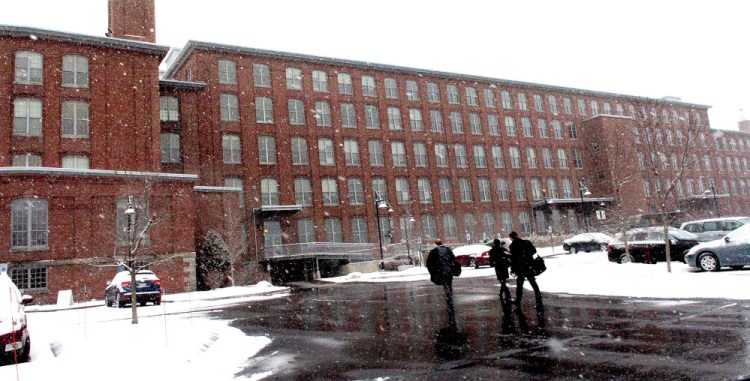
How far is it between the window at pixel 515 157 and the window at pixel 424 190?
11.4 m

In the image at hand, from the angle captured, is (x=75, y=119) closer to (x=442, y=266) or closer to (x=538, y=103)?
(x=442, y=266)

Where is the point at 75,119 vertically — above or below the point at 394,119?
below

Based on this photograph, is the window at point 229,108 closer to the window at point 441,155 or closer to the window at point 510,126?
the window at point 441,155

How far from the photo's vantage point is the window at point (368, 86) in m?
48.2

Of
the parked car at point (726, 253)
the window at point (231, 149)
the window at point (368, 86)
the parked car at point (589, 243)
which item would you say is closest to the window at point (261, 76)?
the window at point (231, 149)

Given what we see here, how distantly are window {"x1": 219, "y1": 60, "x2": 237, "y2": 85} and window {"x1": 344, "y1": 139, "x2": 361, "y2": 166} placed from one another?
10.9 m

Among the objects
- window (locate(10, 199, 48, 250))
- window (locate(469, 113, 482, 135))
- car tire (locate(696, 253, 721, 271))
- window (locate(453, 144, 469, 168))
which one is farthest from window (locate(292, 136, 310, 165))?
car tire (locate(696, 253, 721, 271))

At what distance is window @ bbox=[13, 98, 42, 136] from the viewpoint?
101 feet

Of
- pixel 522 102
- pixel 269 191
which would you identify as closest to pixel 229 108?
pixel 269 191

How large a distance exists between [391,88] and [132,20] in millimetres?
23590

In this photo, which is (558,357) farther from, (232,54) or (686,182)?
(686,182)

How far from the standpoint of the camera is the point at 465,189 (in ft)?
170

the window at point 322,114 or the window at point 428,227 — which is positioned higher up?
the window at point 322,114

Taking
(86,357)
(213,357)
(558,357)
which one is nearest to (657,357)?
(558,357)
